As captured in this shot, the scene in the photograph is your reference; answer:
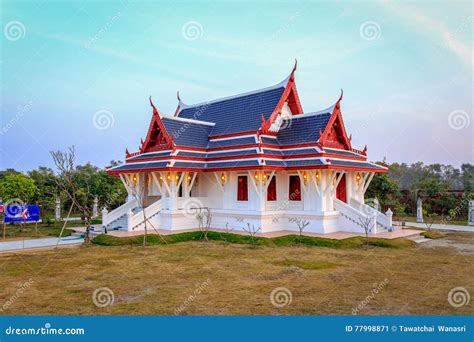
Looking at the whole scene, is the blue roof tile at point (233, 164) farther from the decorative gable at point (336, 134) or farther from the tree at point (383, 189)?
the tree at point (383, 189)

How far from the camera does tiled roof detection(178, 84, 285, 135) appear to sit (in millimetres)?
17359

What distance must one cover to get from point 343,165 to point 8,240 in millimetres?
12542

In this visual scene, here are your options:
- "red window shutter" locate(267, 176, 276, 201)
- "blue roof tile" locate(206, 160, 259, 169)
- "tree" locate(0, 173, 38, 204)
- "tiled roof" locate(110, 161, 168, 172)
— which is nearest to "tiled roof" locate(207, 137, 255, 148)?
"blue roof tile" locate(206, 160, 259, 169)

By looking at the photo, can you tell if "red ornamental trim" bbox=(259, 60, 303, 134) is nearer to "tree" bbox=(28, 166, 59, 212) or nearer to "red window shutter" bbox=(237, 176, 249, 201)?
"red window shutter" bbox=(237, 176, 249, 201)

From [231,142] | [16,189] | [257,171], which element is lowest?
[16,189]

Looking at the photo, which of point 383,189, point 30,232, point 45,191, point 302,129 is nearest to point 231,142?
point 302,129

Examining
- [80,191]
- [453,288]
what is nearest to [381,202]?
[453,288]

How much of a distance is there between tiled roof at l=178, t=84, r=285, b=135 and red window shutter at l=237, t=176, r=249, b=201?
212cm

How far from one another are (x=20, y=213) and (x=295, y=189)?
1096 cm

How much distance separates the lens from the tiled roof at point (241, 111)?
17.4 metres

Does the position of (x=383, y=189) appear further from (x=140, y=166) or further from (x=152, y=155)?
(x=140, y=166)

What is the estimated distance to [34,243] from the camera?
13703mm

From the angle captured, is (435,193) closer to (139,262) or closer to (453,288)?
(453,288)

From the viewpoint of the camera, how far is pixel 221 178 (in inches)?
682
